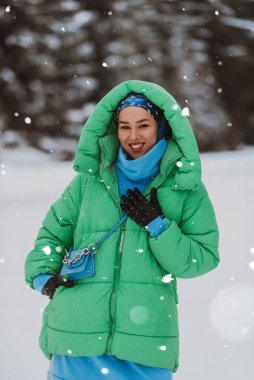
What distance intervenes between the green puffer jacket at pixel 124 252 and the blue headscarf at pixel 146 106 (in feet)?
0.07

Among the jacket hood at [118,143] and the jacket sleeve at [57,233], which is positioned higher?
the jacket hood at [118,143]

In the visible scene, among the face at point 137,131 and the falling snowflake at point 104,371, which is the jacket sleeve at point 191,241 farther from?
the falling snowflake at point 104,371

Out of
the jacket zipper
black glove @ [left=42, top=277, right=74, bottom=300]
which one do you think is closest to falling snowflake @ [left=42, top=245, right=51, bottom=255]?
black glove @ [left=42, top=277, right=74, bottom=300]

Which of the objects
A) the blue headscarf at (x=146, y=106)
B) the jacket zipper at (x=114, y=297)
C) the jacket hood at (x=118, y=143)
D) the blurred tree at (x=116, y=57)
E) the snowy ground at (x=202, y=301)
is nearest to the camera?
the jacket zipper at (x=114, y=297)

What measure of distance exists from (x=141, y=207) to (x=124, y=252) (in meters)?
0.15

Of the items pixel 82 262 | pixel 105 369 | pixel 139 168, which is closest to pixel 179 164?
pixel 139 168

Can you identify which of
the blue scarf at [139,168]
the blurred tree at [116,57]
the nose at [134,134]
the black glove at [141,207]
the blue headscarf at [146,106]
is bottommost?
the black glove at [141,207]

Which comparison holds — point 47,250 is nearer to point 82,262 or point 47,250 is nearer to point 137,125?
point 82,262

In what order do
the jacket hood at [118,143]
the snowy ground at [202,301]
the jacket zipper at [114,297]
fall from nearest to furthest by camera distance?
the jacket zipper at [114,297], the jacket hood at [118,143], the snowy ground at [202,301]

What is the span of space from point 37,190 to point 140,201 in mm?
4193

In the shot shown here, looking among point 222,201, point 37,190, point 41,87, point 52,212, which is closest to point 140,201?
point 52,212

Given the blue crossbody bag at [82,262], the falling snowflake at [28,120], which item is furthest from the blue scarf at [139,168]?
the falling snowflake at [28,120]

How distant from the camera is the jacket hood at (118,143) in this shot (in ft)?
6.35

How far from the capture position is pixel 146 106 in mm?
2035
